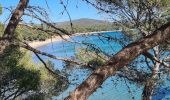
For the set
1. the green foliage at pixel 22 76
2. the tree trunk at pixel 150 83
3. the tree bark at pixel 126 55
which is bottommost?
the green foliage at pixel 22 76

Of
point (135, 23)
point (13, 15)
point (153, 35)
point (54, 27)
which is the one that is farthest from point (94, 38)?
point (135, 23)

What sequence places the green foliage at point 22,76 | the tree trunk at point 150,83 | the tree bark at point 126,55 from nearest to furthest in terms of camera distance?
the tree bark at point 126,55 < the tree trunk at point 150,83 < the green foliage at point 22,76

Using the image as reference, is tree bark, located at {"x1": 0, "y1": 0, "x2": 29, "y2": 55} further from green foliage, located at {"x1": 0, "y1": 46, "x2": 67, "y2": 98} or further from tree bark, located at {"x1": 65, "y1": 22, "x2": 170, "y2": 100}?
green foliage, located at {"x1": 0, "y1": 46, "x2": 67, "y2": 98}

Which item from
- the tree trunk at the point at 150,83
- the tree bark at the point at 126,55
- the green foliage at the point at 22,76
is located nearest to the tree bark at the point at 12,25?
the tree bark at the point at 126,55

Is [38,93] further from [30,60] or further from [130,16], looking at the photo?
[130,16]

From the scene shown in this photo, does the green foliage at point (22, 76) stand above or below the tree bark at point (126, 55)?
below

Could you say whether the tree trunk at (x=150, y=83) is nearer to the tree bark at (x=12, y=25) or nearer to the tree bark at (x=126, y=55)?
the tree bark at (x=12, y=25)

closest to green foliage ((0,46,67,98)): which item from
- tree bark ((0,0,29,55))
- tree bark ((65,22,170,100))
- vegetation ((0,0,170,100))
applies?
vegetation ((0,0,170,100))

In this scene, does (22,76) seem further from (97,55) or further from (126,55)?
(126,55)

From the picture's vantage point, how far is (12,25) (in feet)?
19.6

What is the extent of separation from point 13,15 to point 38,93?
69.9 ft

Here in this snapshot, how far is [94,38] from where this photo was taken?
6.36 m

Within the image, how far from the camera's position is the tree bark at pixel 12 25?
19.2ft

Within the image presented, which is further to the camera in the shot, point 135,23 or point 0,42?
point 135,23
